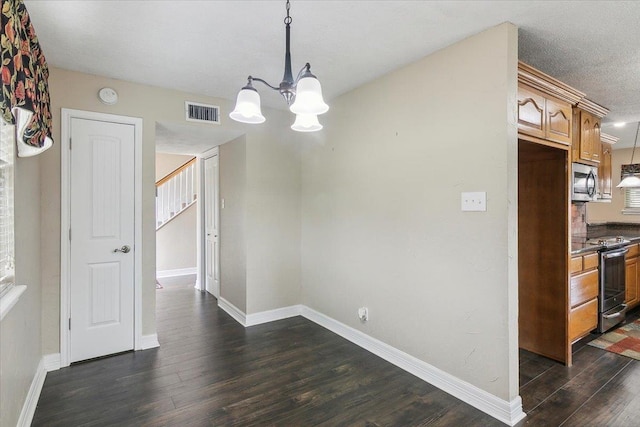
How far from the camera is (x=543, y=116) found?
2477 mm

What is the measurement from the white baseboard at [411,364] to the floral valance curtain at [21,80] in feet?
8.51

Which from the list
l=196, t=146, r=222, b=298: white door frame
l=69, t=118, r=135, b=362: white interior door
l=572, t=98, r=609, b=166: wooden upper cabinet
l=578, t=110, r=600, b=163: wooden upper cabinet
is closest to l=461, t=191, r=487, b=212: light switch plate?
l=572, t=98, r=609, b=166: wooden upper cabinet

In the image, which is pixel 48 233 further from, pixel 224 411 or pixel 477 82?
pixel 477 82

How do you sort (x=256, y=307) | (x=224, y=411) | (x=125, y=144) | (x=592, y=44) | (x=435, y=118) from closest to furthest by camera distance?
(x=224, y=411), (x=592, y=44), (x=435, y=118), (x=125, y=144), (x=256, y=307)

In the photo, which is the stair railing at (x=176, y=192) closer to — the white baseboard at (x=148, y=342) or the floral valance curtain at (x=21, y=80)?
the white baseboard at (x=148, y=342)

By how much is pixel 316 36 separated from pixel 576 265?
9.62 feet

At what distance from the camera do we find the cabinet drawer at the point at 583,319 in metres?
2.88

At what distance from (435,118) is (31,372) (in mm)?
3424

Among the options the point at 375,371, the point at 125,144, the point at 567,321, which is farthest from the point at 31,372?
the point at 567,321

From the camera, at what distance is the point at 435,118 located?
Answer: 248cm

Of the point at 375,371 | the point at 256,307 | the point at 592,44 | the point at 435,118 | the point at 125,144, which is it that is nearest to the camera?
the point at 592,44

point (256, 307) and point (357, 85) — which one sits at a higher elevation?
point (357, 85)

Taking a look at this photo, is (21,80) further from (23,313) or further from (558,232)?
(558,232)

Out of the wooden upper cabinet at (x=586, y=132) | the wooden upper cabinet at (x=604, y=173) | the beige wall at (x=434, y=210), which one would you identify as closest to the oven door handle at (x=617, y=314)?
the wooden upper cabinet at (x=604, y=173)
